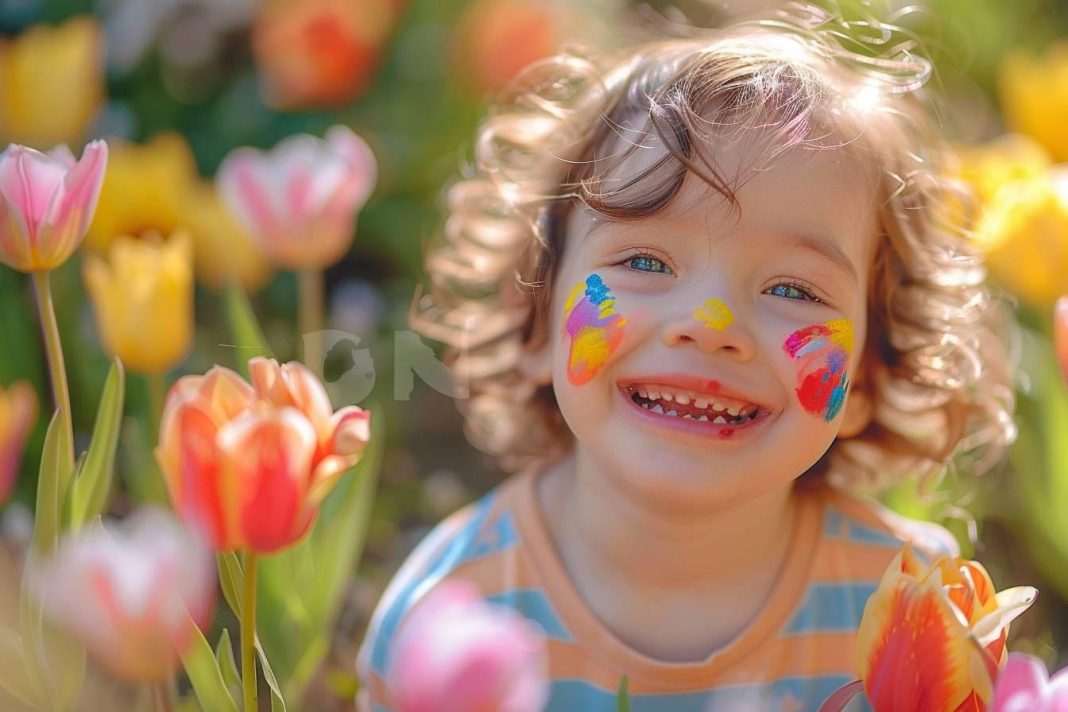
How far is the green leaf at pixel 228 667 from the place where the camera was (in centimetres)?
101

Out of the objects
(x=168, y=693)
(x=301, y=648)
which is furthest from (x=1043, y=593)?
(x=168, y=693)

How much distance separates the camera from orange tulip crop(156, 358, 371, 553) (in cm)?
86

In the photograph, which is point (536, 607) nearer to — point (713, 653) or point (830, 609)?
point (713, 653)

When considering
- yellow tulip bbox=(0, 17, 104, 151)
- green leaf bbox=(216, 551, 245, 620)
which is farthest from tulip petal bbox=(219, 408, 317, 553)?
yellow tulip bbox=(0, 17, 104, 151)

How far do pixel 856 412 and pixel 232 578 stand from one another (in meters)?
0.79

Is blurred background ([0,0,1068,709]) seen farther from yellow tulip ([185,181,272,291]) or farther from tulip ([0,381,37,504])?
tulip ([0,381,37,504])

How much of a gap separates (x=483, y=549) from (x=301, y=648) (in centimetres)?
24

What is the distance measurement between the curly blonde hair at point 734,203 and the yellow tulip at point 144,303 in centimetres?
40

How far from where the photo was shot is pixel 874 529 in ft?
4.86

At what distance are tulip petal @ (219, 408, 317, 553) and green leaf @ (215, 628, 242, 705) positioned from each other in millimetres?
157

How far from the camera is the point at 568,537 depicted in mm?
1437

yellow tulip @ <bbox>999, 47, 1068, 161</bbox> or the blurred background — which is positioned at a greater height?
yellow tulip @ <bbox>999, 47, 1068, 161</bbox>

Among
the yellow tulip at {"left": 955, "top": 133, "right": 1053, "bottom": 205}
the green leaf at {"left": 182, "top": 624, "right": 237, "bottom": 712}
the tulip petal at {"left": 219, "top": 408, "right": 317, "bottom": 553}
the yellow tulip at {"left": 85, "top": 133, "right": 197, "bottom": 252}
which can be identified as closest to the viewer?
the tulip petal at {"left": 219, "top": 408, "right": 317, "bottom": 553}

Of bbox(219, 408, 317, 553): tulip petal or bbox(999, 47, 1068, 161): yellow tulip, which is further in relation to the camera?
bbox(999, 47, 1068, 161): yellow tulip
